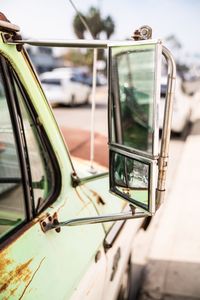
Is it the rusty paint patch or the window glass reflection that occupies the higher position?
the window glass reflection

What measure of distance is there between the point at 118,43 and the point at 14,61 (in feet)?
1.36

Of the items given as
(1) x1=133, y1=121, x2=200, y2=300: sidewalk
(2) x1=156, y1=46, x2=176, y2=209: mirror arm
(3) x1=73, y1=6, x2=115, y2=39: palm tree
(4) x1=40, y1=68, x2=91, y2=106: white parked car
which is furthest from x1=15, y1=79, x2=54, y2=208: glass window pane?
(4) x1=40, y1=68, x2=91, y2=106: white parked car

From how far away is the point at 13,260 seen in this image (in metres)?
1.21

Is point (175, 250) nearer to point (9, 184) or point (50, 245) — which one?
point (9, 184)

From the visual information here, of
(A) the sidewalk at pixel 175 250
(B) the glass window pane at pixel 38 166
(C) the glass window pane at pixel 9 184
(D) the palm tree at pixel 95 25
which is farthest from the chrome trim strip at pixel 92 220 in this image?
(A) the sidewalk at pixel 175 250

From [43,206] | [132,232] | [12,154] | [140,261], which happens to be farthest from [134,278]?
[43,206]

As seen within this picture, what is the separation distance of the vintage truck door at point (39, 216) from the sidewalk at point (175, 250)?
158 cm

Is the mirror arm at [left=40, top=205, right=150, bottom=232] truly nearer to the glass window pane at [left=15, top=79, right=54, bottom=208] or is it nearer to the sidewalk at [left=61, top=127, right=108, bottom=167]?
the glass window pane at [left=15, top=79, right=54, bottom=208]

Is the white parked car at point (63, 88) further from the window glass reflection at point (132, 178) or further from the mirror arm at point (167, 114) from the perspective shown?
the mirror arm at point (167, 114)

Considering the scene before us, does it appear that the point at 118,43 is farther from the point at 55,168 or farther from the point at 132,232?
the point at 132,232

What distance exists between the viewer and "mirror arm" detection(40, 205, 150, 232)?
132 cm

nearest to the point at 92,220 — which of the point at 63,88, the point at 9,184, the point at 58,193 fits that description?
the point at 58,193

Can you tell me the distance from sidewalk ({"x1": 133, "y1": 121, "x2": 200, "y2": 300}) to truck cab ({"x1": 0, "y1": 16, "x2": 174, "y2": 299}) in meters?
1.40

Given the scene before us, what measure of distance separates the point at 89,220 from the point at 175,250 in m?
2.66
